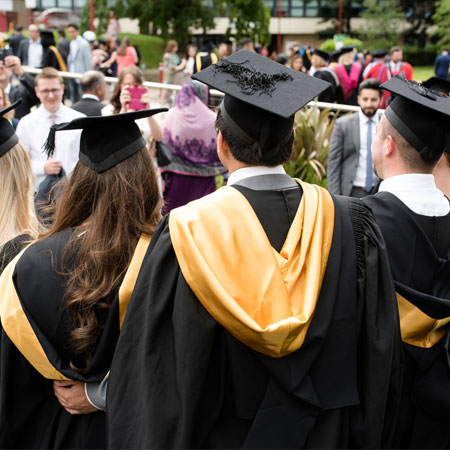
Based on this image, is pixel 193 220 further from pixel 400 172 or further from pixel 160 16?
pixel 160 16

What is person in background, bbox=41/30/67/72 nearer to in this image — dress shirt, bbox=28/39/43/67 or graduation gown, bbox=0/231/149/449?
dress shirt, bbox=28/39/43/67

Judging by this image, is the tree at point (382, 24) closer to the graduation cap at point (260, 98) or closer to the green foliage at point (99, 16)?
the green foliage at point (99, 16)

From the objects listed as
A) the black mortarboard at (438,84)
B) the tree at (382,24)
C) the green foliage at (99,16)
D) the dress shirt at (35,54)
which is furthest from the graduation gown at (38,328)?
the tree at (382,24)

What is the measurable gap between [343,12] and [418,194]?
46.8m

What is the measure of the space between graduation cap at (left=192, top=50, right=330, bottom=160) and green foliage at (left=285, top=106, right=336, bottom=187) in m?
6.39

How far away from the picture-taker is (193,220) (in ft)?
6.23

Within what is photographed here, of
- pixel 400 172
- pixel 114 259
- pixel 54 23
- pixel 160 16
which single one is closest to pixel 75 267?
pixel 114 259

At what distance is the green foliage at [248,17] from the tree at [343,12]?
1430cm

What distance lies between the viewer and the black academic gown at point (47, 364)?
2.21 m

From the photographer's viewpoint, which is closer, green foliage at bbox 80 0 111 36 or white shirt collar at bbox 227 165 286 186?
white shirt collar at bbox 227 165 286 186

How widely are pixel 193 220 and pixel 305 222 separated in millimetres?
375

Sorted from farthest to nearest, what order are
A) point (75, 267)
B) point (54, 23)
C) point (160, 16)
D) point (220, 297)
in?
point (54, 23)
point (160, 16)
point (75, 267)
point (220, 297)

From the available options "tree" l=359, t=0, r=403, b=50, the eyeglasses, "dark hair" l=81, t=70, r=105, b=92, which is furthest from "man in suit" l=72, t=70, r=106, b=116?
"tree" l=359, t=0, r=403, b=50

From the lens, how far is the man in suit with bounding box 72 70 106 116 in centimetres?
637
